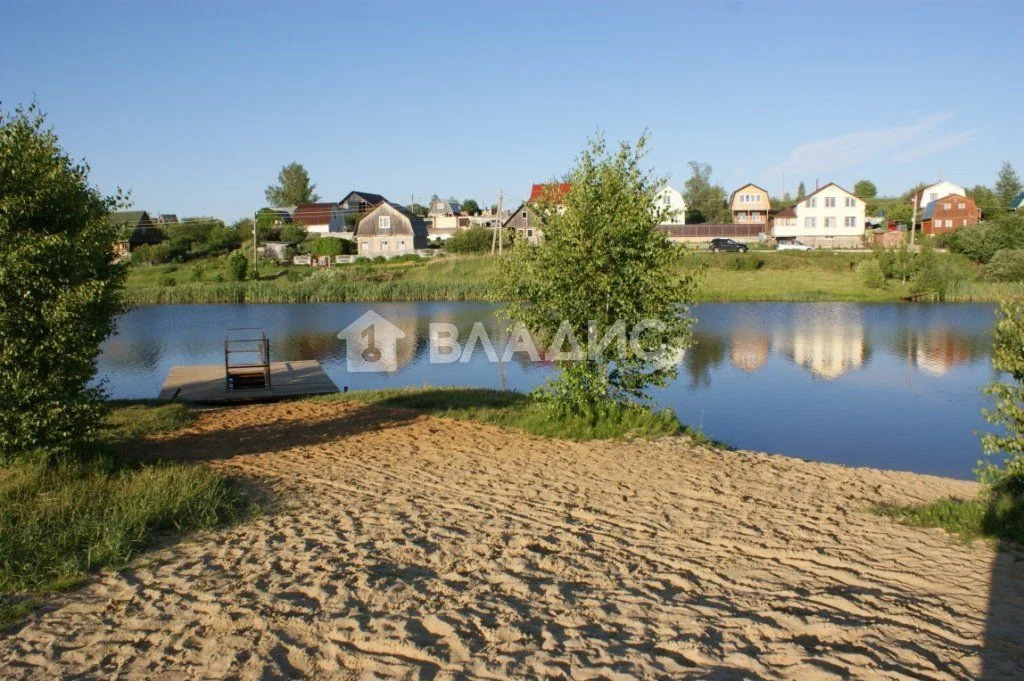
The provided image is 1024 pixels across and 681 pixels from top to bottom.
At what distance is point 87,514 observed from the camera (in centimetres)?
830

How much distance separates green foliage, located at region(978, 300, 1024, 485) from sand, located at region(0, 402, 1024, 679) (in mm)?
1308

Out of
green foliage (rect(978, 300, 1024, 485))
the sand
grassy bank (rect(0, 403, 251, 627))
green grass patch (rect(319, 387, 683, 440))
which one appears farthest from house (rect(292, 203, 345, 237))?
green foliage (rect(978, 300, 1024, 485))

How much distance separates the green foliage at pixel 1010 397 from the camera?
30.0 feet

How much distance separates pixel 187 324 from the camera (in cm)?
3856

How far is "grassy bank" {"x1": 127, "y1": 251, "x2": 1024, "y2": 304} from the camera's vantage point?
45.9 m

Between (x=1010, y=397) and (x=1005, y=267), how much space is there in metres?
43.7

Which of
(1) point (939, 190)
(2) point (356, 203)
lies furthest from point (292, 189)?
(1) point (939, 190)

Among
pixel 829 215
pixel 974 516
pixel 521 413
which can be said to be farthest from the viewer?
pixel 829 215

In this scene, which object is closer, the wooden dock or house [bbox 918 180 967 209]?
the wooden dock

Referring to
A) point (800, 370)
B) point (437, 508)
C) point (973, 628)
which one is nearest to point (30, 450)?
point (437, 508)

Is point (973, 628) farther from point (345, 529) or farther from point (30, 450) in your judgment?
point (30, 450)

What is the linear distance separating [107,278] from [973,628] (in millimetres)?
10661

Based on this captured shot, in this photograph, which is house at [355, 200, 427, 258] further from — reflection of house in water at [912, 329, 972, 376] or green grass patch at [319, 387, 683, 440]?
green grass patch at [319, 387, 683, 440]

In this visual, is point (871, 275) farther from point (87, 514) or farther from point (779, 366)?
point (87, 514)
